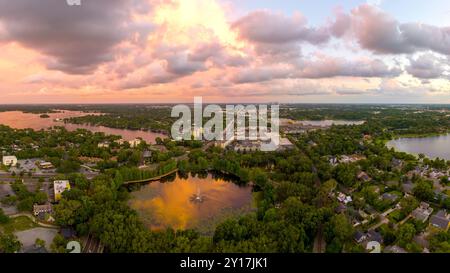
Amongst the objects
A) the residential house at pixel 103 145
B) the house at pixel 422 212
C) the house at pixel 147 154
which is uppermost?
the residential house at pixel 103 145

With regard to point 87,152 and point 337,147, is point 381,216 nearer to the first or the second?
point 337,147

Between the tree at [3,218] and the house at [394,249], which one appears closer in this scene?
the house at [394,249]

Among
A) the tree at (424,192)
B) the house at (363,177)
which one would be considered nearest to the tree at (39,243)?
the house at (363,177)

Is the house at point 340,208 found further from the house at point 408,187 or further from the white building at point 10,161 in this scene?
the white building at point 10,161

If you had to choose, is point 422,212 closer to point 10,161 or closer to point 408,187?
point 408,187

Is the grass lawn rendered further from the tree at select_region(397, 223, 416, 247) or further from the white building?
the tree at select_region(397, 223, 416, 247)

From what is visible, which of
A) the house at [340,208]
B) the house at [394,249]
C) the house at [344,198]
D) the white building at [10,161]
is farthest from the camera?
the white building at [10,161]
